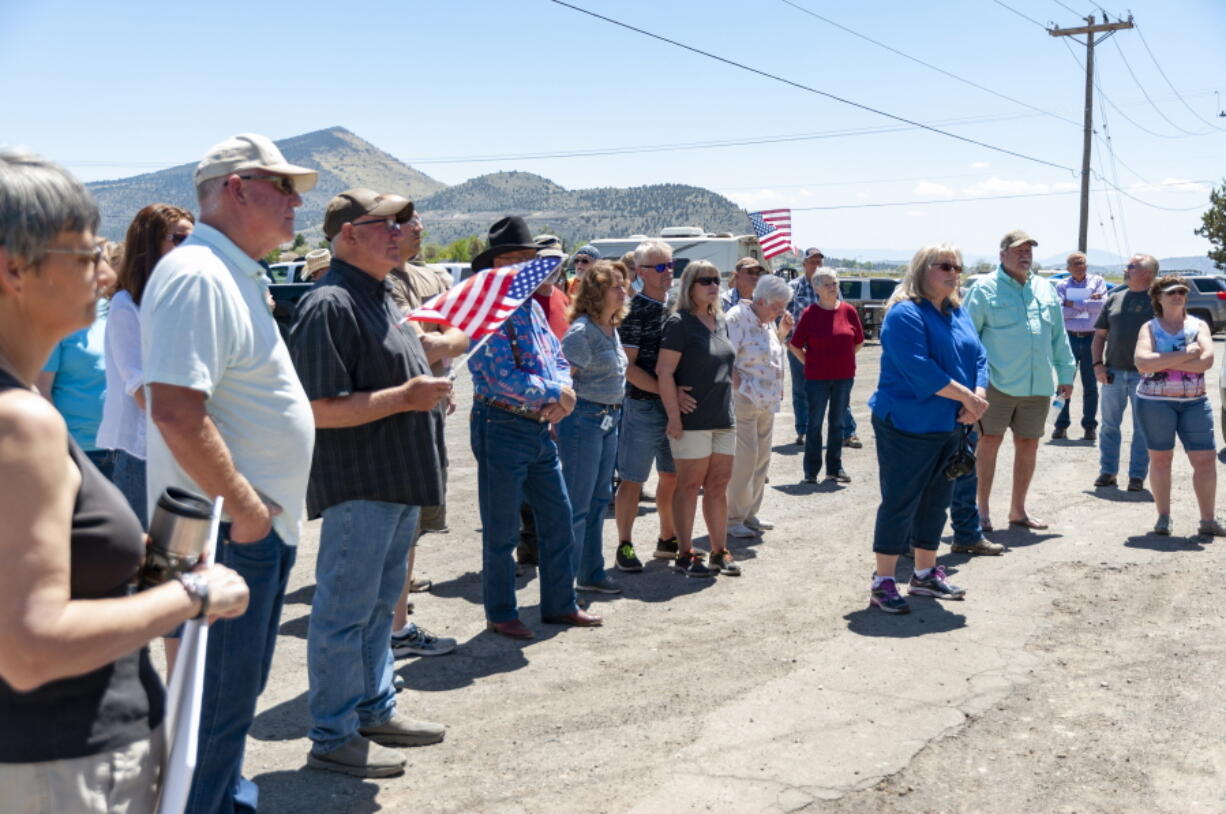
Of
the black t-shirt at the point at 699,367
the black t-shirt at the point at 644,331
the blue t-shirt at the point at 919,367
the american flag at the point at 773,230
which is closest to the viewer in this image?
the blue t-shirt at the point at 919,367

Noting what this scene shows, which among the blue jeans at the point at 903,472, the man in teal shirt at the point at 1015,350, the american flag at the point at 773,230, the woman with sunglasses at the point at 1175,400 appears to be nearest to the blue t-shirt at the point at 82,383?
the blue jeans at the point at 903,472

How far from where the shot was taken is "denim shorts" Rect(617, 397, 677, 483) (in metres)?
7.18

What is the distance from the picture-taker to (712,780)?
4.10 m

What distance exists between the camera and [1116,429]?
393 inches

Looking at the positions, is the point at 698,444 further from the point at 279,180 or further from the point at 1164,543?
the point at 279,180

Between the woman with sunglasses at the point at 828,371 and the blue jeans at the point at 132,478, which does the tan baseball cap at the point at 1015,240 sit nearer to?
the woman with sunglasses at the point at 828,371

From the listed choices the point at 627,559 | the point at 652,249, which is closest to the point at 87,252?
the point at 652,249

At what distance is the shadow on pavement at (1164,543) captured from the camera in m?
7.66

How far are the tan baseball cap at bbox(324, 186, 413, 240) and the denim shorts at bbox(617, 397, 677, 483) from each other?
3.17 m

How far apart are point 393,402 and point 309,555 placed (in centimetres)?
392

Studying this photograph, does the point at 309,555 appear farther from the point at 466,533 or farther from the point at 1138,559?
the point at 1138,559

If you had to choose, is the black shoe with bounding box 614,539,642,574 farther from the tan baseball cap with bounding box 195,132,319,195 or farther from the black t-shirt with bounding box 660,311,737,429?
the tan baseball cap with bounding box 195,132,319,195

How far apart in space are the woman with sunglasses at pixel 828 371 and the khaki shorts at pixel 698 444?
10.8 feet

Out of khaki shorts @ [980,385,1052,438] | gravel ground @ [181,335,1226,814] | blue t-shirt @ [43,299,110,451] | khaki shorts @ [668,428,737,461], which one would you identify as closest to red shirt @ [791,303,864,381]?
khaki shorts @ [980,385,1052,438]
